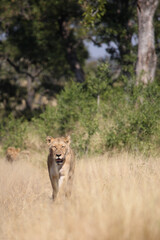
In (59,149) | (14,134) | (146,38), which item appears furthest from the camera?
(14,134)

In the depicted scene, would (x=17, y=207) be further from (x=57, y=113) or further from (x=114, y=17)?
(x=114, y=17)

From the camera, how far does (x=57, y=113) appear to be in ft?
41.0

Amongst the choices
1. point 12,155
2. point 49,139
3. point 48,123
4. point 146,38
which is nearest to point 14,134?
point 48,123

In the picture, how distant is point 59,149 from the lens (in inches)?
262

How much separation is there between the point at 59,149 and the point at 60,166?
1.06 feet

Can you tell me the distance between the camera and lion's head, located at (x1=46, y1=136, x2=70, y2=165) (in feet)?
21.5

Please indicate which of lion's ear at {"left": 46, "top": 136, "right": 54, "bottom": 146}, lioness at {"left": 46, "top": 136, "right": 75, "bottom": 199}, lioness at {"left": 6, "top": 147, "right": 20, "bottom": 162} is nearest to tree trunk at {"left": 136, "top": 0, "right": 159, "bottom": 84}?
lioness at {"left": 6, "top": 147, "right": 20, "bottom": 162}

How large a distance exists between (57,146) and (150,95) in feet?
15.9

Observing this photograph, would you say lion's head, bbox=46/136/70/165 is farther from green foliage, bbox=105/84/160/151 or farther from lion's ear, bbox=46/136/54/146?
green foliage, bbox=105/84/160/151

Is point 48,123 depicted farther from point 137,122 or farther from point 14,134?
point 137,122

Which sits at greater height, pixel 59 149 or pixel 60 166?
pixel 59 149

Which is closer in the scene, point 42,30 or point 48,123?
point 48,123

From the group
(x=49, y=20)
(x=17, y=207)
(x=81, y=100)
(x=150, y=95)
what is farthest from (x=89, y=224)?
(x=49, y=20)

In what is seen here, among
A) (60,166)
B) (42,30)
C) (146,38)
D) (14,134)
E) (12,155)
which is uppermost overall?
(42,30)
